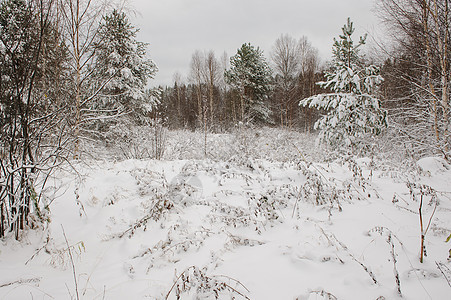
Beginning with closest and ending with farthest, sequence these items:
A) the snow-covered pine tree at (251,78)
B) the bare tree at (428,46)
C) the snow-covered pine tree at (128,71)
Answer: the bare tree at (428,46)
the snow-covered pine tree at (128,71)
the snow-covered pine tree at (251,78)

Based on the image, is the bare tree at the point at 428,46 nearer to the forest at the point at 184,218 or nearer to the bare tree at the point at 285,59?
A: the forest at the point at 184,218

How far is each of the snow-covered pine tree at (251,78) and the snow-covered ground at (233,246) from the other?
41.3 ft

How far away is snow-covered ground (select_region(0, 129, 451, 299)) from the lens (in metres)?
1.48

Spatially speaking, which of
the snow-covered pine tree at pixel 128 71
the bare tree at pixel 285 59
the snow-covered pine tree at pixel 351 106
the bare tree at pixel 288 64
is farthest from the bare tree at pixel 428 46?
the bare tree at pixel 285 59

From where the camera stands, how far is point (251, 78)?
1678cm

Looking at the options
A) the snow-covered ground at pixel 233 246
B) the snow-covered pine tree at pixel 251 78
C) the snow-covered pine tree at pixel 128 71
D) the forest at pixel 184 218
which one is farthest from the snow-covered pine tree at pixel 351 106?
the snow-covered pine tree at pixel 251 78

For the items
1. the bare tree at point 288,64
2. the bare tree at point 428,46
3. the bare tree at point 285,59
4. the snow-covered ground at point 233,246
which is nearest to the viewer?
the snow-covered ground at point 233,246

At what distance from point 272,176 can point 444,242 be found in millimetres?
2645

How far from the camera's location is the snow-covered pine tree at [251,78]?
1583 centimetres

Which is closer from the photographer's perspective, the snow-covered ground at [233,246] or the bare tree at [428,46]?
the snow-covered ground at [233,246]

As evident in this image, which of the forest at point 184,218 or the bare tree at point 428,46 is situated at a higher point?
the bare tree at point 428,46

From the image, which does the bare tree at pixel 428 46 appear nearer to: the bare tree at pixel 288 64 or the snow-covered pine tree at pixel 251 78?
the snow-covered pine tree at pixel 251 78

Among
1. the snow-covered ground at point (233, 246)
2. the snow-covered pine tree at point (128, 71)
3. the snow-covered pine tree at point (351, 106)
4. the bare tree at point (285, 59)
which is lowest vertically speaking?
the snow-covered ground at point (233, 246)

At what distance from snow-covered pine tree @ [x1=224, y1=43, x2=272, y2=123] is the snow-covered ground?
41.3ft
